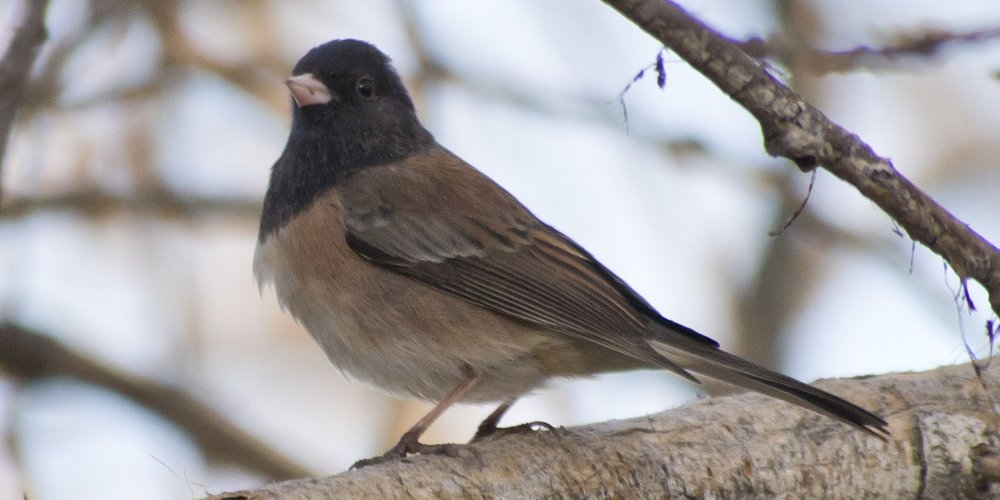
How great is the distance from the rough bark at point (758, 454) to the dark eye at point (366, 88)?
4.55 feet

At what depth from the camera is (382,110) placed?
3.47m

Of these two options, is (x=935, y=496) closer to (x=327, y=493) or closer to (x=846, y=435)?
(x=846, y=435)

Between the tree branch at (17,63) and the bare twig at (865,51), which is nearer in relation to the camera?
the bare twig at (865,51)

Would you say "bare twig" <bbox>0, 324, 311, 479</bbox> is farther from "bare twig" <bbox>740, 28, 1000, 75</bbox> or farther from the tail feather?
"bare twig" <bbox>740, 28, 1000, 75</bbox>

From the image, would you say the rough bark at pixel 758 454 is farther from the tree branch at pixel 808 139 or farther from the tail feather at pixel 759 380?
the tree branch at pixel 808 139

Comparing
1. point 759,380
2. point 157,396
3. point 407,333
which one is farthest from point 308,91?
point 759,380

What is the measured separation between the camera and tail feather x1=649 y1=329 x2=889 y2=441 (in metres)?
2.37

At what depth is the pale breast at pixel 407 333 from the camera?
2.81 metres

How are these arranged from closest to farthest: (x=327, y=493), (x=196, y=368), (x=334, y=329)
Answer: (x=327, y=493) < (x=334, y=329) < (x=196, y=368)

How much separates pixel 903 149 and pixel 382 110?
10.1 ft

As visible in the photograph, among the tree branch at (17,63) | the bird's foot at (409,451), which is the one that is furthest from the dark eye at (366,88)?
the bird's foot at (409,451)

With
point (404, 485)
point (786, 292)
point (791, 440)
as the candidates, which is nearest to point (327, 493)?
point (404, 485)

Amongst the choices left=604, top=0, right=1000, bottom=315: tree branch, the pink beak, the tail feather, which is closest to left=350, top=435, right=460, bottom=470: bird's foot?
the tail feather

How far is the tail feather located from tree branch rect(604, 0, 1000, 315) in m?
0.37
